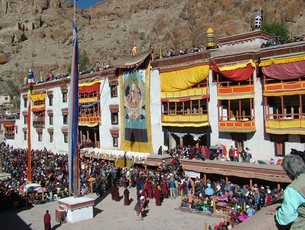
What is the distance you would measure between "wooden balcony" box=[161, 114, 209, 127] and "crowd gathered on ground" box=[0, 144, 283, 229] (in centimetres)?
242

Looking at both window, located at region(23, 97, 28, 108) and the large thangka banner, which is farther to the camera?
window, located at region(23, 97, 28, 108)

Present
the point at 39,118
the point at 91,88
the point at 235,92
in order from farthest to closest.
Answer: the point at 39,118 → the point at 91,88 → the point at 235,92

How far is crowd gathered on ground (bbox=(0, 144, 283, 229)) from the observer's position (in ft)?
63.6

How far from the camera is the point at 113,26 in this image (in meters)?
130

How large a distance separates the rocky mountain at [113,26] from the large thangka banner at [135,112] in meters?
29.9

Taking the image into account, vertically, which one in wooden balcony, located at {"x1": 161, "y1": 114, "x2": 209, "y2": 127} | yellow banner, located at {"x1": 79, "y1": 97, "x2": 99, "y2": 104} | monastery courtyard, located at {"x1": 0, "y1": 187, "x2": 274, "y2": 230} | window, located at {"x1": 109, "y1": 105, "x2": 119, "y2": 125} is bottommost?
monastery courtyard, located at {"x1": 0, "y1": 187, "x2": 274, "y2": 230}

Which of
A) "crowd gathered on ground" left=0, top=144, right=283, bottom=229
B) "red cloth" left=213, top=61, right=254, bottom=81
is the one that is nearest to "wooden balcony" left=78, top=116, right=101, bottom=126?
"crowd gathered on ground" left=0, top=144, right=283, bottom=229

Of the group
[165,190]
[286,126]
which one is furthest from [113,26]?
[286,126]

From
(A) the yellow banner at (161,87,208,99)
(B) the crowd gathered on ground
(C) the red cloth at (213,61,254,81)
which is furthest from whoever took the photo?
(A) the yellow banner at (161,87,208,99)

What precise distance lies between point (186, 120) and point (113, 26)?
107296 mm

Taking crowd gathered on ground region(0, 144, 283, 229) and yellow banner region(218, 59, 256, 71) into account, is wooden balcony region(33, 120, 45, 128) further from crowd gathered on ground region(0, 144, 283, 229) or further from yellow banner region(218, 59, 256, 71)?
yellow banner region(218, 59, 256, 71)

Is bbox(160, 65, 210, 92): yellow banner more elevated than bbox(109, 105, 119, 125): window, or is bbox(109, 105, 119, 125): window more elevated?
bbox(160, 65, 210, 92): yellow banner

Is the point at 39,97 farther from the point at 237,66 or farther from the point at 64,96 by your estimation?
the point at 237,66

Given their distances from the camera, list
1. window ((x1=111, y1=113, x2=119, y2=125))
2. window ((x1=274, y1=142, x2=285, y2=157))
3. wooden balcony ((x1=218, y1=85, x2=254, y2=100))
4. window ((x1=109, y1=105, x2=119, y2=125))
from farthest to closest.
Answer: window ((x1=111, y1=113, x2=119, y2=125)), window ((x1=109, y1=105, x2=119, y2=125)), wooden balcony ((x1=218, y1=85, x2=254, y2=100)), window ((x1=274, y1=142, x2=285, y2=157))
